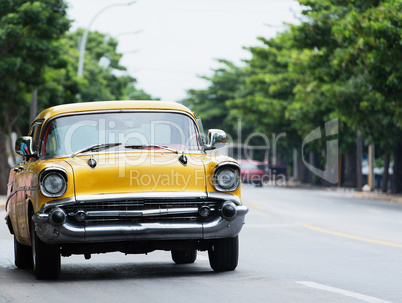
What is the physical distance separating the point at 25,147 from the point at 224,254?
267cm

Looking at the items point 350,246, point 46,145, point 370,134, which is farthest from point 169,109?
point 370,134

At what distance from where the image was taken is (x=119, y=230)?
9164mm

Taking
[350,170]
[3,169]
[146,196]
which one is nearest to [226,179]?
[146,196]

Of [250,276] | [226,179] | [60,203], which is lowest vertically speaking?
[250,276]

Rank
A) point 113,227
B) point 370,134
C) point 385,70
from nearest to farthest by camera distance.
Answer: point 113,227 < point 385,70 < point 370,134

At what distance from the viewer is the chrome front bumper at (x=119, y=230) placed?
9.12 m

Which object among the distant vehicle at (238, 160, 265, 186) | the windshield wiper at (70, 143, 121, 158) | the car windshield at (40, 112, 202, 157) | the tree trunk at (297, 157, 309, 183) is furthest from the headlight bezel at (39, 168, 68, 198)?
the tree trunk at (297, 157, 309, 183)

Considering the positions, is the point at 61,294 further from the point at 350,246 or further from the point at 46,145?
the point at 350,246

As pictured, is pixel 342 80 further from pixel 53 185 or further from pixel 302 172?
pixel 53 185

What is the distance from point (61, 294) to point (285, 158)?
77.5 meters

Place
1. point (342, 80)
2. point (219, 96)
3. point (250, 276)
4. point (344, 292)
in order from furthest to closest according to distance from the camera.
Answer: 1. point (219, 96)
2. point (342, 80)
3. point (250, 276)
4. point (344, 292)

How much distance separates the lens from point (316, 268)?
36.1 feet

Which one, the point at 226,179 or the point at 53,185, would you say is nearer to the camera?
the point at 53,185

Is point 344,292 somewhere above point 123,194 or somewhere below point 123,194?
below
